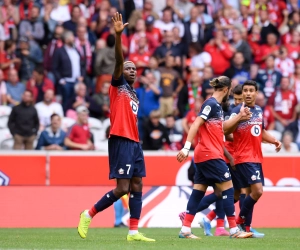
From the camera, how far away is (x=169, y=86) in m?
22.8

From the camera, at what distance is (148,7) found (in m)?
25.1

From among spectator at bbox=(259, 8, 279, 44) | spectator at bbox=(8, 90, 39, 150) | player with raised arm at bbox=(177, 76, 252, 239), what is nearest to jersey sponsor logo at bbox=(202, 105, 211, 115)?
player with raised arm at bbox=(177, 76, 252, 239)

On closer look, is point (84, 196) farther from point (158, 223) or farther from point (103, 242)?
point (103, 242)

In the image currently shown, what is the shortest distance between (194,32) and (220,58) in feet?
4.29

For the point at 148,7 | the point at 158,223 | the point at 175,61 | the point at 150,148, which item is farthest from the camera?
the point at 148,7

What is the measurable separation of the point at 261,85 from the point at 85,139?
544 centimetres

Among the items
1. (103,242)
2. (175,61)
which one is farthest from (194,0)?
(103,242)

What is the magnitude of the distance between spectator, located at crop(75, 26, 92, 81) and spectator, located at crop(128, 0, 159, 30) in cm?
173

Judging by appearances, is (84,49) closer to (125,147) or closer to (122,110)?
(122,110)

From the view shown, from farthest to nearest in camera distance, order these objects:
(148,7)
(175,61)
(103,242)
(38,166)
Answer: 1. (148,7)
2. (175,61)
3. (38,166)
4. (103,242)

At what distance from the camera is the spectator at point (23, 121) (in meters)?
20.7

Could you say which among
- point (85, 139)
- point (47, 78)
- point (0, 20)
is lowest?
point (85, 139)

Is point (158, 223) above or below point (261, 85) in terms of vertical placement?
below

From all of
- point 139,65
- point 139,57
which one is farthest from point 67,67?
point 139,57
